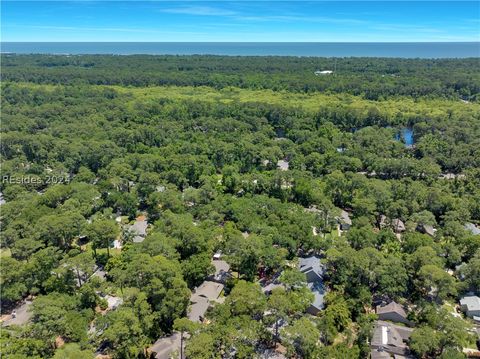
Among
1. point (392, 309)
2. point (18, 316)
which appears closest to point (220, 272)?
point (392, 309)

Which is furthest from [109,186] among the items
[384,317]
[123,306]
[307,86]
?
[307,86]

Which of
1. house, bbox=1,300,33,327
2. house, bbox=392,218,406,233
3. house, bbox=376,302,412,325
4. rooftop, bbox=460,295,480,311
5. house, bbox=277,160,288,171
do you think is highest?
house, bbox=277,160,288,171

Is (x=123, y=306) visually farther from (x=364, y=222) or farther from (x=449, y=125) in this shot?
(x=449, y=125)

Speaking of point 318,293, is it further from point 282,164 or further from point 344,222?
point 282,164

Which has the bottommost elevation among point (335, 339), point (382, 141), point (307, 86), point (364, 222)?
point (335, 339)

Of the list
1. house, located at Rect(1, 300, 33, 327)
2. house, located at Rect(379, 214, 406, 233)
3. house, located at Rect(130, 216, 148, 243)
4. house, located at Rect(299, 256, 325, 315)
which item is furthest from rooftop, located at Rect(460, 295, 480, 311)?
house, located at Rect(1, 300, 33, 327)

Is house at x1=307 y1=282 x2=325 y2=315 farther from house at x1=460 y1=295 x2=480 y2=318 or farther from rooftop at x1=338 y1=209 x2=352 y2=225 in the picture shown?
rooftop at x1=338 y1=209 x2=352 y2=225
